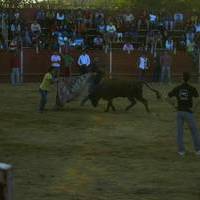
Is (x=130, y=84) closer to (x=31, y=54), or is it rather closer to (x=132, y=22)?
(x=31, y=54)

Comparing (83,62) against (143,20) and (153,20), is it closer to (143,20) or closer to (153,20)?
(143,20)

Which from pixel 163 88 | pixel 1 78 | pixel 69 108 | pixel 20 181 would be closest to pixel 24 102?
pixel 69 108

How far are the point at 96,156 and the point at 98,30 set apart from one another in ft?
74.4

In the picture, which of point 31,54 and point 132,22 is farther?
point 132,22

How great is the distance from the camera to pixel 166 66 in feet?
101

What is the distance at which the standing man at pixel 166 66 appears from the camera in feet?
101

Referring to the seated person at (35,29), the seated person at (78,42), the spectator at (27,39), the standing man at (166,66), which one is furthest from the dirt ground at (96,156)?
the seated person at (35,29)

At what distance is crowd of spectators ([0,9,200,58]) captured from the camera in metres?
31.7

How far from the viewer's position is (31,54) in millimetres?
31062

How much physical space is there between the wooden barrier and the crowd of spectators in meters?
0.41

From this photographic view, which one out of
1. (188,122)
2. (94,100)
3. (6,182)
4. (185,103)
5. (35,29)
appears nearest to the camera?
(6,182)

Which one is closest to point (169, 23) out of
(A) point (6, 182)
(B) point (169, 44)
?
(B) point (169, 44)

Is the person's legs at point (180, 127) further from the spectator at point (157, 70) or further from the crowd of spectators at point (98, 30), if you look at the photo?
the crowd of spectators at point (98, 30)

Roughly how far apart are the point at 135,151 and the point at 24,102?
34.0 ft
